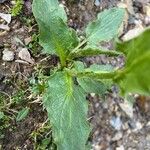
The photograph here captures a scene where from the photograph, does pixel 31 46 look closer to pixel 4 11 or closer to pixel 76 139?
pixel 4 11

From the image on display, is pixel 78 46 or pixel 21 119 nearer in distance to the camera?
pixel 78 46

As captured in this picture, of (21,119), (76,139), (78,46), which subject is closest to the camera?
(76,139)

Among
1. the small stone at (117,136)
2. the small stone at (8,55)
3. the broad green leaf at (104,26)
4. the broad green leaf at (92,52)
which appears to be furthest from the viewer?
the small stone at (117,136)

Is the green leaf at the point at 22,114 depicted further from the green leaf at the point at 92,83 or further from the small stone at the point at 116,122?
the small stone at the point at 116,122

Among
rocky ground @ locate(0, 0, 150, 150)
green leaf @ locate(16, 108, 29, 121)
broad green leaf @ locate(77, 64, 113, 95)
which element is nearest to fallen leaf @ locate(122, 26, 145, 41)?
rocky ground @ locate(0, 0, 150, 150)

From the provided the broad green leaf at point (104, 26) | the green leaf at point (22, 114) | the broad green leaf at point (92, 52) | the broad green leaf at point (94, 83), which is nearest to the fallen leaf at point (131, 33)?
the broad green leaf at point (104, 26)

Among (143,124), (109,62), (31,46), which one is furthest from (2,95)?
(143,124)

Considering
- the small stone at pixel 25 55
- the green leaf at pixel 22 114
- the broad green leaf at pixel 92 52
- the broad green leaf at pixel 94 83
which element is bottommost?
the green leaf at pixel 22 114
